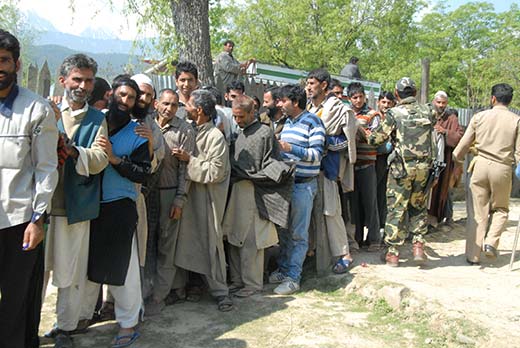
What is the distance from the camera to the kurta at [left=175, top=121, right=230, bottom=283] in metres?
4.39

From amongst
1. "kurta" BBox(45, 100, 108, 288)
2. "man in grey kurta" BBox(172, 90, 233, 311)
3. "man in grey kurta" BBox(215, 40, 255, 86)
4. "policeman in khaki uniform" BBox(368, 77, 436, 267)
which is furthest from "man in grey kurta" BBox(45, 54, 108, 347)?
"man in grey kurta" BBox(215, 40, 255, 86)

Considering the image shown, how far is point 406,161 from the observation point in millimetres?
5434

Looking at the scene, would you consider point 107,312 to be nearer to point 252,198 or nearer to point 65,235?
point 65,235

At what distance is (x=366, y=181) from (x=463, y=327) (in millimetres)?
2352

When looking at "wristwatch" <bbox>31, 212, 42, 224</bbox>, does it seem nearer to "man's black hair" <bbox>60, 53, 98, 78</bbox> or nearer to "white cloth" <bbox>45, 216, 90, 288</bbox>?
"white cloth" <bbox>45, 216, 90, 288</bbox>

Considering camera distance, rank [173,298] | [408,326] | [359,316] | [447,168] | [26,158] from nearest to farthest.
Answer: [26,158]
[408,326]
[359,316]
[173,298]
[447,168]

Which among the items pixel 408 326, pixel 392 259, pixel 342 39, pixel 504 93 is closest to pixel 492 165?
pixel 504 93

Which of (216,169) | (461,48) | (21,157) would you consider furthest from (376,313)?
(461,48)

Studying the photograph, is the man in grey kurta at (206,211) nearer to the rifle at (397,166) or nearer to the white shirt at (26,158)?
the white shirt at (26,158)

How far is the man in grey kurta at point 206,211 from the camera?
4340 millimetres

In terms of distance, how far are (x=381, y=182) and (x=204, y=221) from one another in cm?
279

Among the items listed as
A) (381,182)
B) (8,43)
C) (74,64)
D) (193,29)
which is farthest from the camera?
(193,29)

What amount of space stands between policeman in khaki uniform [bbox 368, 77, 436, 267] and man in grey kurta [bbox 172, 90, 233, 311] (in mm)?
1971

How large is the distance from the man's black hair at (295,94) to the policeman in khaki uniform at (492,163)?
211 centimetres
